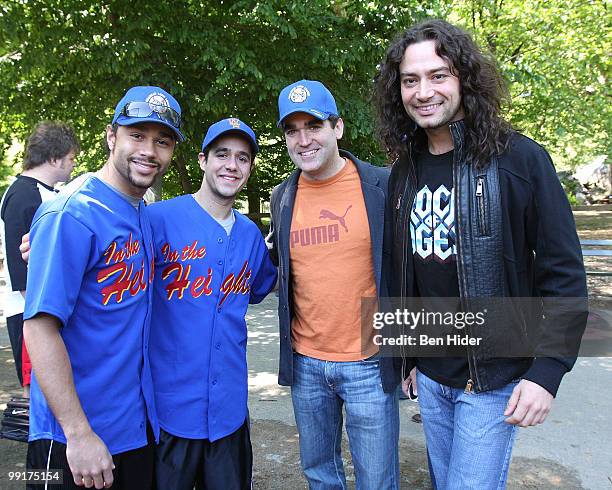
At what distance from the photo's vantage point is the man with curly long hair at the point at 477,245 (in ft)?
6.45

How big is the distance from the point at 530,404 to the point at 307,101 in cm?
173

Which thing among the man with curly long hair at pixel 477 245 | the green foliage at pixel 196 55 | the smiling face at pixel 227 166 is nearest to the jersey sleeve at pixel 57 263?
the smiling face at pixel 227 166

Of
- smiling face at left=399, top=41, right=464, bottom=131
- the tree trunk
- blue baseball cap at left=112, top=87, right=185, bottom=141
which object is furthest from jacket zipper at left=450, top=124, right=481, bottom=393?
the tree trunk

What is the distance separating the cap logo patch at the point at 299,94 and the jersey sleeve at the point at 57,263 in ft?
4.17

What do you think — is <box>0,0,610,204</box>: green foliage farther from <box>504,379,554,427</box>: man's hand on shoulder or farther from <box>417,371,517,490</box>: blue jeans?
<box>504,379,554,427</box>: man's hand on shoulder

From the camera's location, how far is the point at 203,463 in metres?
2.52

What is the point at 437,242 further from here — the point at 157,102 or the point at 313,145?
the point at 157,102

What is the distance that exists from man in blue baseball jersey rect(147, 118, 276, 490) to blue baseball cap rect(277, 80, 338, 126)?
27 cm

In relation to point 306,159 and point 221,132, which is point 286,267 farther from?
point 221,132

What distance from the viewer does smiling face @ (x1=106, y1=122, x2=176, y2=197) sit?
2.25 metres

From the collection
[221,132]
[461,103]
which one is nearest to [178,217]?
[221,132]

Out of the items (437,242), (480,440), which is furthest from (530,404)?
(437,242)

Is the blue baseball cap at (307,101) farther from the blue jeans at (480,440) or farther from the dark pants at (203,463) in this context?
the dark pants at (203,463)

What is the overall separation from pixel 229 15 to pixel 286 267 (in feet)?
20.2
